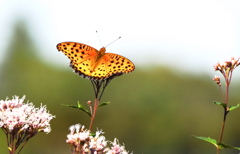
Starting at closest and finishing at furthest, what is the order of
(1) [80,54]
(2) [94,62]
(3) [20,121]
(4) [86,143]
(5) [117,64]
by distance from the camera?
(4) [86,143] < (3) [20,121] < (5) [117,64] < (2) [94,62] < (1) [80,54]

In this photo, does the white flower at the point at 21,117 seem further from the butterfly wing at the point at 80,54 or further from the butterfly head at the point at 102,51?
the butterfly head at the point at 102,51

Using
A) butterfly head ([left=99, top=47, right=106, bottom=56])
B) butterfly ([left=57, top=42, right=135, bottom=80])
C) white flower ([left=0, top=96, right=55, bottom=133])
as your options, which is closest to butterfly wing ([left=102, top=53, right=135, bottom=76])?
butterfly ([left=57, top=42, right=135, bottom=80])

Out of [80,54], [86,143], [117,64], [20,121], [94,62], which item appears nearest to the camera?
[86,143]

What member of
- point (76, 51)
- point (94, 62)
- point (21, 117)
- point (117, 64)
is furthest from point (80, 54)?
point (21, 117)

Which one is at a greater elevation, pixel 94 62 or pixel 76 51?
pixel 76 51

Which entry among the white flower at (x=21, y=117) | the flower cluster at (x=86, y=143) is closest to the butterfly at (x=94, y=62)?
the white flower at (x=21, y=117)

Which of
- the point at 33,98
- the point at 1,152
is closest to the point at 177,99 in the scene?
the point at 33,98

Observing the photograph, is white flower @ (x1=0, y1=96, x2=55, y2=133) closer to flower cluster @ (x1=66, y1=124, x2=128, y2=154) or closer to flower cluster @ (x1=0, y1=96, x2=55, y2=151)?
flower cluster @ (x1=0, y1=96, x2=55, y2=151)

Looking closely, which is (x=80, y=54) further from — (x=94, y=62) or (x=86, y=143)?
(x=86, y=143)
